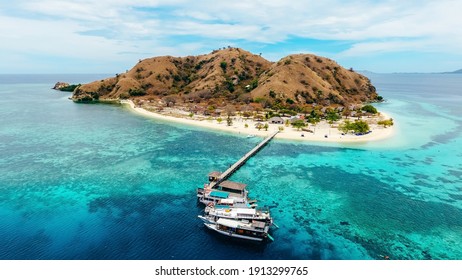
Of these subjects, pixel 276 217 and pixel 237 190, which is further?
pixel 237 190

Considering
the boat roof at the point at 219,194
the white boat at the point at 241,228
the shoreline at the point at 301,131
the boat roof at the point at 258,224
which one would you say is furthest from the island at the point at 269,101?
the white boat at the point at 241,228

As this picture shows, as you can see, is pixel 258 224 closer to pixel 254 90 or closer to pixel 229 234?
pixel 229 234

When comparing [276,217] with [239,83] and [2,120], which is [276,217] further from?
[239,83]

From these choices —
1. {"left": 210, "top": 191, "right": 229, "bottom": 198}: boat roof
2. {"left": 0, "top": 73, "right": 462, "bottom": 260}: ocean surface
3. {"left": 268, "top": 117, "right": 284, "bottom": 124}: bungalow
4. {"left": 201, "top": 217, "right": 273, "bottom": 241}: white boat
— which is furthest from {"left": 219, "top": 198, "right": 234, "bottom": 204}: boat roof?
{"left": 268, "top": 117, "right": 284, "bottom": 124}: bungalow

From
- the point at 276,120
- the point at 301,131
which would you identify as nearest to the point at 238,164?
the point at 301,131

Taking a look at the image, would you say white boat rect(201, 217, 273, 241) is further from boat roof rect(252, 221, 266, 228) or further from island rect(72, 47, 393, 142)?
island rect(72, 47, 393, 142)

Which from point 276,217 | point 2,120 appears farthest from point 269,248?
point 2,120
